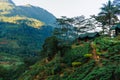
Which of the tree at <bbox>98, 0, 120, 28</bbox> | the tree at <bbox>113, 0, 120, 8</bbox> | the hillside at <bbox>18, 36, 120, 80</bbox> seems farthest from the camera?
the tree at <bbox>113, 0, 120, 8</bbox>

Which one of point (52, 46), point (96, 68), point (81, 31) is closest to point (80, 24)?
point (81, 31)

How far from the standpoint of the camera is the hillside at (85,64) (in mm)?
33688

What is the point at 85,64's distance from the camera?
126 ft

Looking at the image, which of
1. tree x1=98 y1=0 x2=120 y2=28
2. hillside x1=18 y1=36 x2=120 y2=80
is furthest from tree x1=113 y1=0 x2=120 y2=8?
hillside x1=18 y1=36 x2=120 y2=80

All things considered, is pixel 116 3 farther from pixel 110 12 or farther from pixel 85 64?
pixel 85 64

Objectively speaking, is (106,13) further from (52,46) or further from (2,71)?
(2,71)

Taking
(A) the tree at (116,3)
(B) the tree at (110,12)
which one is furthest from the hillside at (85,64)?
(A) the tree at (116,3)

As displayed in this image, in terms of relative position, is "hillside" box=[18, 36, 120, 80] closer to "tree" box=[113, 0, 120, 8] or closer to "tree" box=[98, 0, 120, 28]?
"tree" box=[98, 0, 120, 28]

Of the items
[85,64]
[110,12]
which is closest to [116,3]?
[110,12]

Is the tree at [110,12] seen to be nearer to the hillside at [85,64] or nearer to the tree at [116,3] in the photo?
the tree at [116,3]

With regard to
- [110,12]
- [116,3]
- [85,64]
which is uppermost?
[116,3]

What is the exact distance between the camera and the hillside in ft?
111

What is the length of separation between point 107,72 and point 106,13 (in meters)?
34.5

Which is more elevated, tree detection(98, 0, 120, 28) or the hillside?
tree detection(98, 0, 120, 28)
